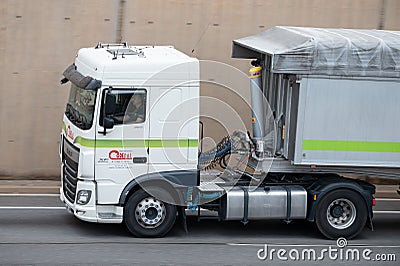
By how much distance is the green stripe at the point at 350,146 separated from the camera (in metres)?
12.4

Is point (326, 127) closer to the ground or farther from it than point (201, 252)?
farther from it

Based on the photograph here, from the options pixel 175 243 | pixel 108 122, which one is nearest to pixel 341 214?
pixel 175 243

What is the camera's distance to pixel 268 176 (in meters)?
13.0

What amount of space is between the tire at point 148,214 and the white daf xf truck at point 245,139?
0.02 meters

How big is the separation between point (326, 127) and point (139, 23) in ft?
20.6

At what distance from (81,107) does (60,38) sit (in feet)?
15.9

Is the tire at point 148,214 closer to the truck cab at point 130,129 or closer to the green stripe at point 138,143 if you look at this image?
the truck cab at point 130,129

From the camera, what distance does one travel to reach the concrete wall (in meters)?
16.5

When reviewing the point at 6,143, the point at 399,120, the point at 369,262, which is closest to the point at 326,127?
the point at 399,120

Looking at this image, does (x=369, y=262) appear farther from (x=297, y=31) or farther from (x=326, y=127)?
(x=297, y=31)

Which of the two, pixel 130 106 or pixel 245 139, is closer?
pixel 130 106

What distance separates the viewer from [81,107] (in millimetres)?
12258

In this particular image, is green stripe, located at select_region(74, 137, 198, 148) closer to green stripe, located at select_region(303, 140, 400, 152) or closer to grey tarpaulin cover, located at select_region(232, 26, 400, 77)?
grey tarpaulin cover, located at select_region(232, 26, 400, 77)

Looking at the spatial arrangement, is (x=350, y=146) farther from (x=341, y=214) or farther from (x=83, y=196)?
(x=83, y=196)
